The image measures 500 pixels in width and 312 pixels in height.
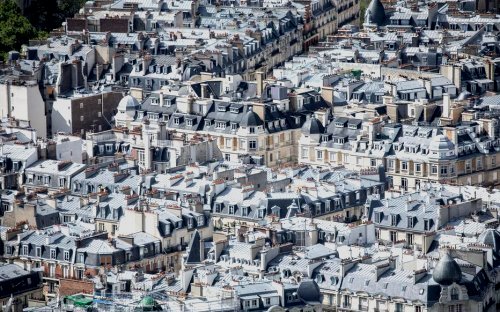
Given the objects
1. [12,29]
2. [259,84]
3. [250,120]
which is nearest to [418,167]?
[250,120]

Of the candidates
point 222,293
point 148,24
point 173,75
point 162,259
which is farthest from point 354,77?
point 222,293

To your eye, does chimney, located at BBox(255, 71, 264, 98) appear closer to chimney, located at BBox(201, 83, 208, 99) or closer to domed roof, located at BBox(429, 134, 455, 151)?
chimney, located at BBox(201, 83, 208, 99)

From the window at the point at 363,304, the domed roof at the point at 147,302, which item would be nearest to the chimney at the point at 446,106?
the window at the point at 363,304

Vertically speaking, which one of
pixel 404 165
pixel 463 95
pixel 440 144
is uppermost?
pixel 440 144

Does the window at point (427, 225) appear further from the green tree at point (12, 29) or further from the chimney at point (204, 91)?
the green tree at point (12, 29)

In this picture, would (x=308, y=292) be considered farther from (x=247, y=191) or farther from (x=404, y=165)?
(x=404, y=165)

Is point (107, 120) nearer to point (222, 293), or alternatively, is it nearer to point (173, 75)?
point (173, 75)
